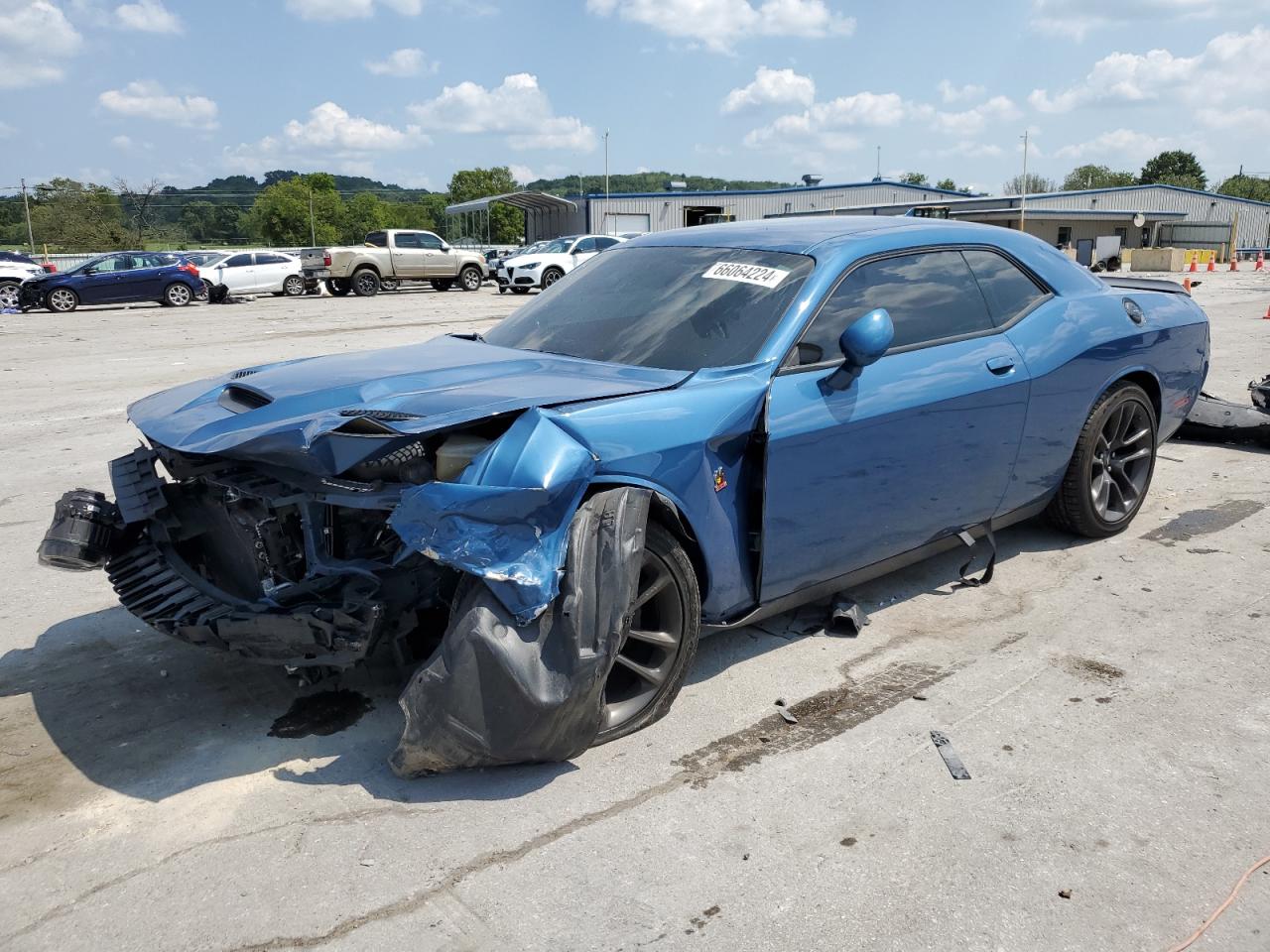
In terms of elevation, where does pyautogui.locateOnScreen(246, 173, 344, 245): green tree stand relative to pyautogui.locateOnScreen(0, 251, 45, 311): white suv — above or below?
above

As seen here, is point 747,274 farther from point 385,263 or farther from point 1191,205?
point 1191,205

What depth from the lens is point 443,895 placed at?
8.08ft

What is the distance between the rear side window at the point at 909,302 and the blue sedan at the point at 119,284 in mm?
24968

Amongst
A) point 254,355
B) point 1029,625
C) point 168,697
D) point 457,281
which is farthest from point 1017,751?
point 457,281

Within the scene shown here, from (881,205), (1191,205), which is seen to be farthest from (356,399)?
(1191,205)

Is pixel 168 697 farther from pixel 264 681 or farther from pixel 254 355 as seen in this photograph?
pixel 254 355

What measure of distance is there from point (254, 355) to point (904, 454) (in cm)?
1152

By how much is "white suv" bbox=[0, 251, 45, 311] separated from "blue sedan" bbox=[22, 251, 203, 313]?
1190mm

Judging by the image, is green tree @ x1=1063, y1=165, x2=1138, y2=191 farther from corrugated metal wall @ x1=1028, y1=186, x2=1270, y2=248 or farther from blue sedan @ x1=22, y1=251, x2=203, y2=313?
blue sedan @ x1=22, y1=251, x2=203, y2=313

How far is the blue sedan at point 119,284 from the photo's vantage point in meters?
24.0

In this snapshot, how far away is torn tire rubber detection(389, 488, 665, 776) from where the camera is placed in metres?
2.76

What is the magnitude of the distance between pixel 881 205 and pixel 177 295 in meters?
30.7

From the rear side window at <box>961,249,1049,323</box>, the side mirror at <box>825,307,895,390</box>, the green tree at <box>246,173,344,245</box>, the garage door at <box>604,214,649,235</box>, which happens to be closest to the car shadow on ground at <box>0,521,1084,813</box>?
the side mirror at <box>825,307,895,390</box>

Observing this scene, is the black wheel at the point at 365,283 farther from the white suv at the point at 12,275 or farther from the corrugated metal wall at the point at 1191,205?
the corrugated metal wall at the point at 1191,205
